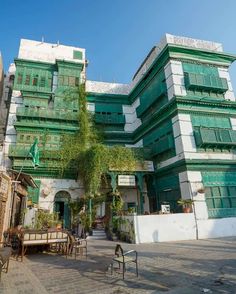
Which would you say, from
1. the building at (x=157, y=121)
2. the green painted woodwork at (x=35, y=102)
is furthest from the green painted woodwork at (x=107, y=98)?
the green painted woodwork at (x=35, y=102)

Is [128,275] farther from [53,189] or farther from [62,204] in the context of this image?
[62,204]

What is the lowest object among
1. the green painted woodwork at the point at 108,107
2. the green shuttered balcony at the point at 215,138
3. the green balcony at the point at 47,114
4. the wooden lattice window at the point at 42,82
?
the green shuttered balcony at the point at 215,138

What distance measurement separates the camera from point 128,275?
629 cm

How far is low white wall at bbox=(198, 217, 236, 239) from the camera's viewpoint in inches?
548

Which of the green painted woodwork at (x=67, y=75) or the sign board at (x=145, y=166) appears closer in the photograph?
the sign board at (x=145, y=166)

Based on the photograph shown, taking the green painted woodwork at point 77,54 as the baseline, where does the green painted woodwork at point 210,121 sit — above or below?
below

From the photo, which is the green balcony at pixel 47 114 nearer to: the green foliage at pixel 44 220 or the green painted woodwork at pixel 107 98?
the green painted woodwork at pixel 107 98

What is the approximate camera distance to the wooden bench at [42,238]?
8.87 meters

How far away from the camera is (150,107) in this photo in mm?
20641

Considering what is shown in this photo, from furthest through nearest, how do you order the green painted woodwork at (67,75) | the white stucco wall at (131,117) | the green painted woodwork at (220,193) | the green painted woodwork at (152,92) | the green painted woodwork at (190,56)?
the white stucco wall at (131,117) → the green painted woodwork at (67,75) → the green painted woodwork at (152,92) → the green painted woodwork at (190,56) → the green painted woodwork at (220,193)

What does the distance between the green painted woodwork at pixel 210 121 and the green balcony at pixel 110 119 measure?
8.51 metres

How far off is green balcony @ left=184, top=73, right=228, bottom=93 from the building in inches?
3.3

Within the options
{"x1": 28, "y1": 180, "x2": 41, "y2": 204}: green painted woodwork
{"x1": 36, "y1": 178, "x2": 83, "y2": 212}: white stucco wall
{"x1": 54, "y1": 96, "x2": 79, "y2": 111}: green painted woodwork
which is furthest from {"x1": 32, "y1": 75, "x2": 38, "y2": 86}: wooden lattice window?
{"x1": 28, "y1": 180, "x2": 41, "y2": 204}: green painted woodwork

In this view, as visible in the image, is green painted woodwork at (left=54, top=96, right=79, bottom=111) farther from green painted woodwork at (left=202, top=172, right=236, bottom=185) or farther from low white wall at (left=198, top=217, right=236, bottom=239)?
low white wall at (left=198, top=217, right=236, bottom=239)
